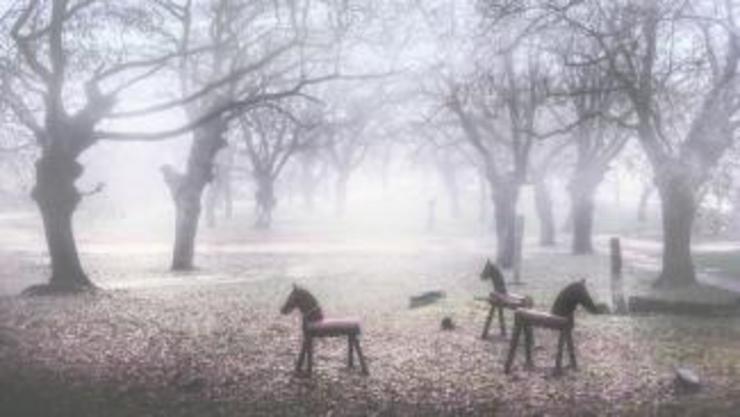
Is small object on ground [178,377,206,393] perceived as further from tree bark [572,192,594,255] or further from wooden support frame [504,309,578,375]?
tree bark [572,192,594,255]

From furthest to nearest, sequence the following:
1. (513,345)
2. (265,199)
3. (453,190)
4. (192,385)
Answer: (453,190), (265,199), (513,345), (192,385)

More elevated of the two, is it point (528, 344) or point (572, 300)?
point (572, 300)

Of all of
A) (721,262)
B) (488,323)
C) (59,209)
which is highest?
(59,209)

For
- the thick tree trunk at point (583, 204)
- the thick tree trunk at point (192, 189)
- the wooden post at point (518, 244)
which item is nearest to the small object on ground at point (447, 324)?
the wooden post at point (518, 244)

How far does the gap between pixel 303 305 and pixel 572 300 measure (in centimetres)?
435

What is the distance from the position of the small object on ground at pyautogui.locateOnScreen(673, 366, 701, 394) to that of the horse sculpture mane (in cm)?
163

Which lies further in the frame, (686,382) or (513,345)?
(513,345)

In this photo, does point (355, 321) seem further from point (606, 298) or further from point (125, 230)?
point (125, 230)

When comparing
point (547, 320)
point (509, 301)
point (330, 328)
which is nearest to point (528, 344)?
point (547, 320)

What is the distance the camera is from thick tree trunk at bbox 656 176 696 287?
28641 millimetres

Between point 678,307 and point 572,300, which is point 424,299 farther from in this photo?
point 572,300

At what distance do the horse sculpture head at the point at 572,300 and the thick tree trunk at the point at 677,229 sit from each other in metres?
12.7

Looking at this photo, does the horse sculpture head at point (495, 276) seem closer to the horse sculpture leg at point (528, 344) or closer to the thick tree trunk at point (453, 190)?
the horse sculpture leg at point (528, 344)

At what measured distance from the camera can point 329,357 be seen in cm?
1873
